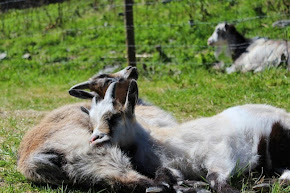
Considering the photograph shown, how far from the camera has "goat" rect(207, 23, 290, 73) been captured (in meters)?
9.63

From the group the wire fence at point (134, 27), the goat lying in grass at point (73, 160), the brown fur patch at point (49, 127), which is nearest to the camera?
the goat lying in grass at point (73, 160)

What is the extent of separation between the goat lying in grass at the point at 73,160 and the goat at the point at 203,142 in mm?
147

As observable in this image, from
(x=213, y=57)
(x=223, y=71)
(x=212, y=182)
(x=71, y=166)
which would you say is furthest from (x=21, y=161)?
(x=213, y=57)

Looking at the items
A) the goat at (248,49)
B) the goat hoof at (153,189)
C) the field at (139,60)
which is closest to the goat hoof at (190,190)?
the goat hoof at (153,189)

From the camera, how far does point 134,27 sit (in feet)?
42.4

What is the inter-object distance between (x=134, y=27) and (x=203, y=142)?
9.08 metres

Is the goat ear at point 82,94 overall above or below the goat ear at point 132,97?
below

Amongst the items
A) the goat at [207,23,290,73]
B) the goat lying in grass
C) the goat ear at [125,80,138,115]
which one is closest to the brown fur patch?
the goat lying in grass

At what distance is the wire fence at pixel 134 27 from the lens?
1158cm

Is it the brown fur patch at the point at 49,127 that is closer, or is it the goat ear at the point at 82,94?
the brown fur patch at the point at 49,127

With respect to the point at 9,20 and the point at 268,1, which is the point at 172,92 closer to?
the point at 268,1

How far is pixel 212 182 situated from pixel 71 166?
Result: 1.17 metres

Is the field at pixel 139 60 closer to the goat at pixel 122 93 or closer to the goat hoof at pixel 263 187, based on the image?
the goat hoof at pixel 263 187

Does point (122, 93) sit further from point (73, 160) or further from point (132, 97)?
point (73, 160)
